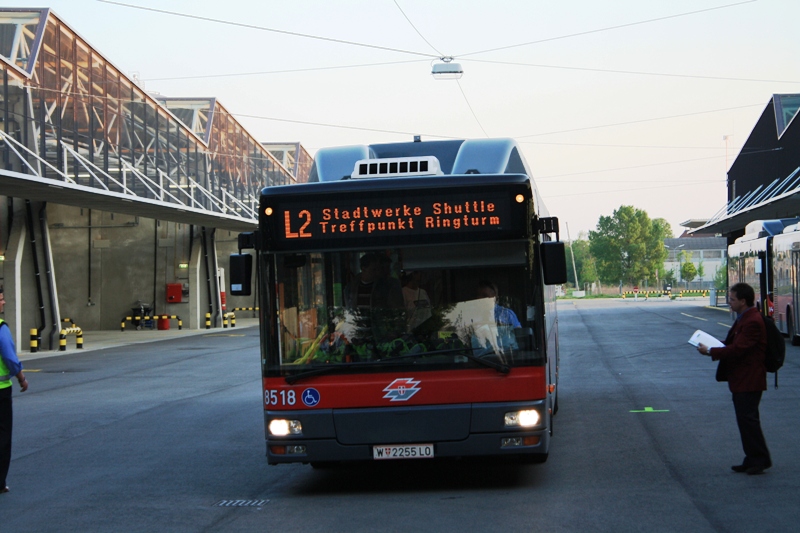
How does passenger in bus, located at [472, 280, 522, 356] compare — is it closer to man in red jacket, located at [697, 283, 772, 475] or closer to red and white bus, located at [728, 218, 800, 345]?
man in red jacket, located at [697, 283, 772, 475]

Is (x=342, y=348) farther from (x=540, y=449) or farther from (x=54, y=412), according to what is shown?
(x=54, y=412)

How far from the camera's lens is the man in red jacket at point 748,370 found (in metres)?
Answer: 8.74

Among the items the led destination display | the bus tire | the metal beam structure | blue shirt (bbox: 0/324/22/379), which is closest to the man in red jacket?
the bus tire

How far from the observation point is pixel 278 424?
332 inches

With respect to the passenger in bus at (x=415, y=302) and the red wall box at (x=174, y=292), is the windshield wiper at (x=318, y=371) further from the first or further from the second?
the red wall box at (x=174, y=292)

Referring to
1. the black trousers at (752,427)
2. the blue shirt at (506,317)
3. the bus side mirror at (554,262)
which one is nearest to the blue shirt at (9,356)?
the blue shirt at (506,317)

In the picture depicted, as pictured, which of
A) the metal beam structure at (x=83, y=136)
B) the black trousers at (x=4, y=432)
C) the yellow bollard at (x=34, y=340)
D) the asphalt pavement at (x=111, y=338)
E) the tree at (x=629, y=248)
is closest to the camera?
the black trousers at (x=4, y=432)

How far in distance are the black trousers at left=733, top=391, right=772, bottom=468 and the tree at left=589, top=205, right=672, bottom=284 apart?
426 feet

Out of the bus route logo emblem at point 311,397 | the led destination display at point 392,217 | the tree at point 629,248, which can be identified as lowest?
the bus route logo emblem at point 311,397

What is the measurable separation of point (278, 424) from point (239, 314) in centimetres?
5658

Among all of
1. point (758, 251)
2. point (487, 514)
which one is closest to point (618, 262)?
point (758, 251)

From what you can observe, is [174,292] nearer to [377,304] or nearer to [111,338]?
[111,338]

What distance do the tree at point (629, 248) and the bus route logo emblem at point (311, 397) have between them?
13124 centimetres

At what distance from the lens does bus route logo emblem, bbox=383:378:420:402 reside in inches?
323
